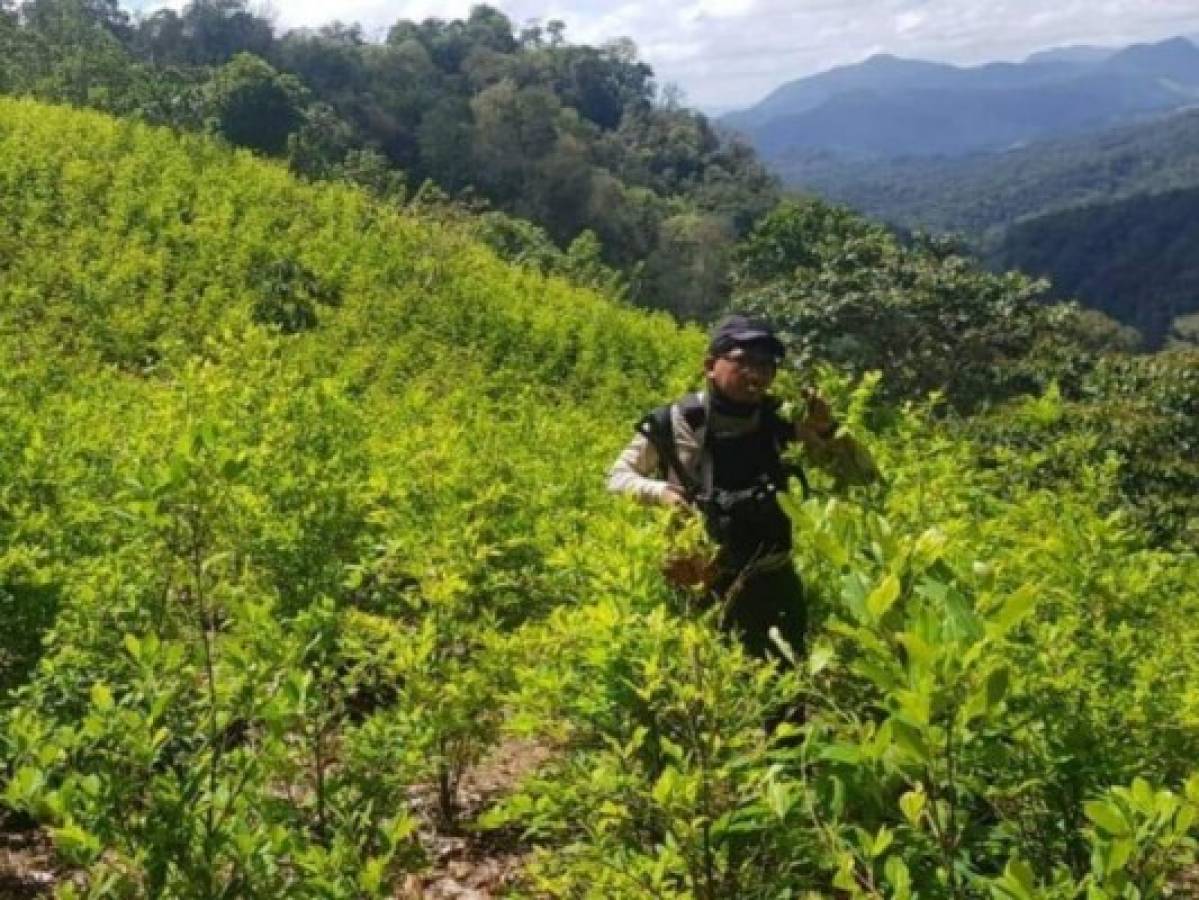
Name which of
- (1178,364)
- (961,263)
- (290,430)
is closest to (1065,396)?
(1178,364)

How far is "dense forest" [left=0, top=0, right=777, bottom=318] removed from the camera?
38031mm

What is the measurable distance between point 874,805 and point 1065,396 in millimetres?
20516

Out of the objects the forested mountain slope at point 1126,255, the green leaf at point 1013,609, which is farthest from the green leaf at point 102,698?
the forested mountain slope at point 1126,255

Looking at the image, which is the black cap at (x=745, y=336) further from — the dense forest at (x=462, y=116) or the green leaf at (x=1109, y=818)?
the dense forest at (x=462, y=116)

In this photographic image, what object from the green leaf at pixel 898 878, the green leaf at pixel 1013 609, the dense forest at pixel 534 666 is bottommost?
the dense forest at pixel 534 666

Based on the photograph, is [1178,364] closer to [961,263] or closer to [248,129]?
[961,263]

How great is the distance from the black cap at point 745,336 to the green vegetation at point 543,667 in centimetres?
24

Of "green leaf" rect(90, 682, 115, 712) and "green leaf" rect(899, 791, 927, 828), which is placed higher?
"green leaf" rect(899, 791, 927, 828)

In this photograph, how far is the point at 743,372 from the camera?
11.0 ft

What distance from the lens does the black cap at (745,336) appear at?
10.8ft

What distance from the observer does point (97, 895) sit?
172 cm

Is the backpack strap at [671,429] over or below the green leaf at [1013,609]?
below

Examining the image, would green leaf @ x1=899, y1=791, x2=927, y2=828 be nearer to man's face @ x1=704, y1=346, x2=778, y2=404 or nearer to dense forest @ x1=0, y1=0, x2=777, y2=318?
man's face @ x1=704, y1=346, x2=778, y2=404

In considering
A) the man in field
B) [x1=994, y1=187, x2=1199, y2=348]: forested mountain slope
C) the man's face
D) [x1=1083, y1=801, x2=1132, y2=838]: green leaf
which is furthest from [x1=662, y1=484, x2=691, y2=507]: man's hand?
[x1=994, y1=187, x2=1199, y2=348]: forested mountain slope
